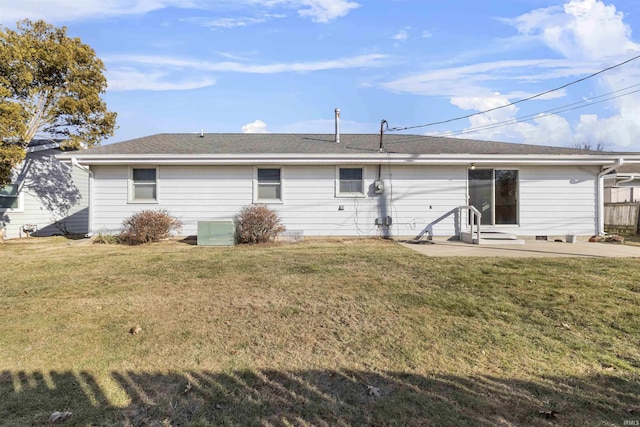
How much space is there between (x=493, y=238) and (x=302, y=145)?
6279 mm

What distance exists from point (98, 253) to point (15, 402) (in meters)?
6.53

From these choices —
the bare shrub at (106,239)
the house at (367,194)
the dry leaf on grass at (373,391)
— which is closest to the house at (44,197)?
the house at (367,194)

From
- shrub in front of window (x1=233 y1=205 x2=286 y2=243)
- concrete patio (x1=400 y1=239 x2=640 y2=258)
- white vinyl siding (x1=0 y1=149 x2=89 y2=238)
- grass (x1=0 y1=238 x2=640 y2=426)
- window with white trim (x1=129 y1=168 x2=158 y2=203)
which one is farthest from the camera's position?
white vinyl siding (x1=0 y1=149 x2=89 y2=238)

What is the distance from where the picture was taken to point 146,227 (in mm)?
9938

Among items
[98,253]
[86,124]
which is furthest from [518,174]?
[86,124]

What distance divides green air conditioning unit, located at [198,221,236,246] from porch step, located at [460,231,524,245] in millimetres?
6398

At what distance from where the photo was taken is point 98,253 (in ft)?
27.5

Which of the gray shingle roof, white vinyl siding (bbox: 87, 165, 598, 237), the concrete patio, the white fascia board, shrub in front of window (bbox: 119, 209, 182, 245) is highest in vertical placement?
the gray shingle roof

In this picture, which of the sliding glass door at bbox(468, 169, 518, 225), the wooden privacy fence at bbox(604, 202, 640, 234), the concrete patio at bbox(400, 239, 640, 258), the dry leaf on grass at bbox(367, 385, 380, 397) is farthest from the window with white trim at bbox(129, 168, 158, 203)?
the wooden privacy fence at bbox(604, 202, 640, 234)

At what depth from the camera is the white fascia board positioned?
34.5 feet

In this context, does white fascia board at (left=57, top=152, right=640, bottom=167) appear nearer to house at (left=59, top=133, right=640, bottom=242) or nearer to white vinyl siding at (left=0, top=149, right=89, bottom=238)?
house at (left=59, top=133, right=640, bottom=242)

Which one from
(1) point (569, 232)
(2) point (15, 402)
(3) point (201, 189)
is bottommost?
(2) point (15, 402)

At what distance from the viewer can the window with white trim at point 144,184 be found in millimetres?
11109

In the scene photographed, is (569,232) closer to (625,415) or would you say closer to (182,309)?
(625,415)
